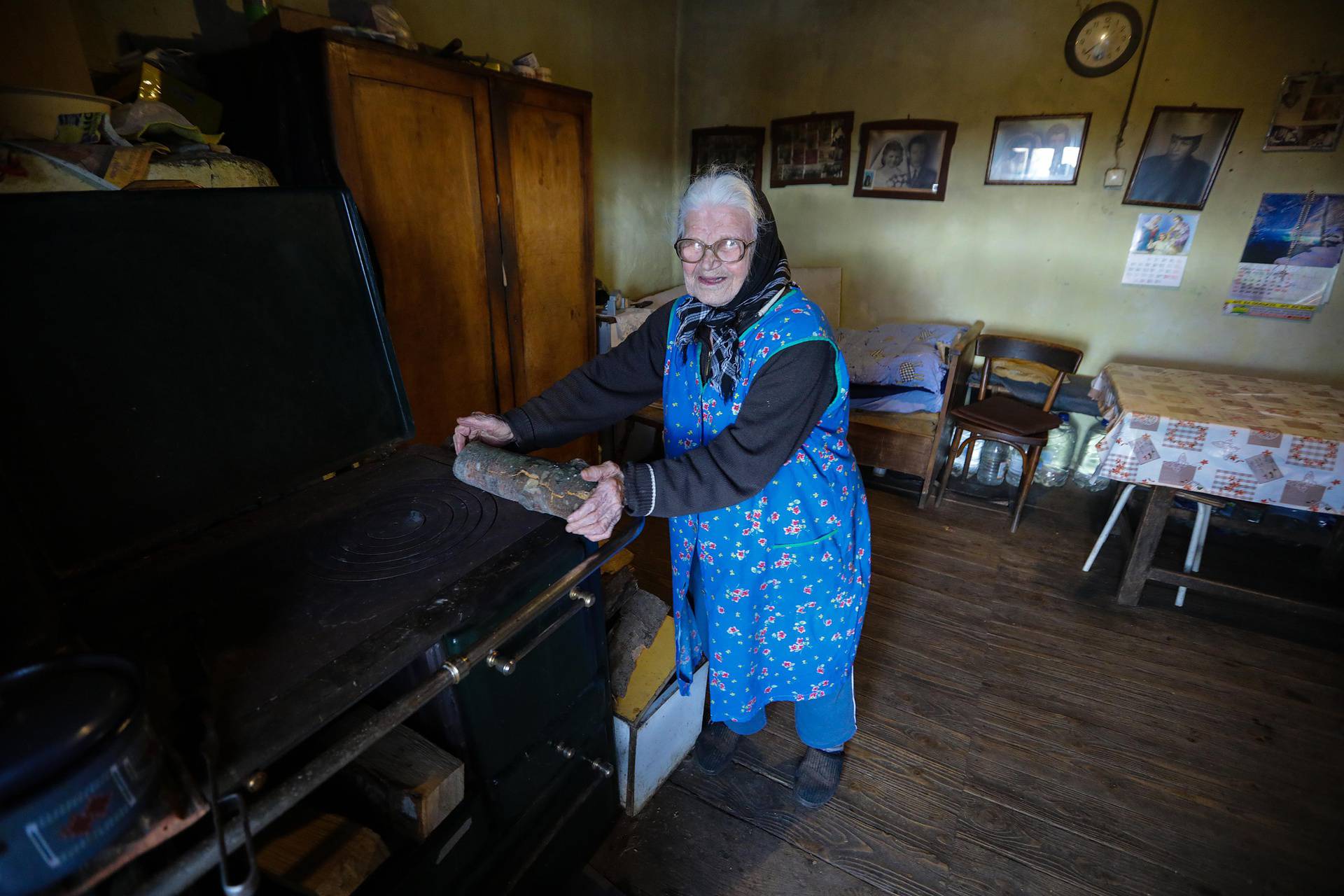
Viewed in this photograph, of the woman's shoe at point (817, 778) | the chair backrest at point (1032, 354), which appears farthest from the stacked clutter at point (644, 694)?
the chair backrest at point (1032, 354)

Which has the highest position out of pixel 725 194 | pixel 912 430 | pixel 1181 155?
pixel 1181 155

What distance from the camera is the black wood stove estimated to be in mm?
687

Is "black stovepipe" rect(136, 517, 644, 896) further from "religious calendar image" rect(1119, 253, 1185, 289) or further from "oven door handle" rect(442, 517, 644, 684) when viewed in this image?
"religious calendar image" rect(1119, 253, 1185, 289)

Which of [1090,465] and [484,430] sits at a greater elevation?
[484,430]

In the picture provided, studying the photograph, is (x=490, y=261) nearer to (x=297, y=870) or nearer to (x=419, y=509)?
(x=419, y=509)

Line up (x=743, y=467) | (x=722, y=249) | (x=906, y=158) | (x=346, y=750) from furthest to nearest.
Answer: (x=906, y=158)
(x=722, y=249)
(x=743, y=467)
(x=346, y=750)

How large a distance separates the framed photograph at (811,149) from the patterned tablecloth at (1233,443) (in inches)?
89.7

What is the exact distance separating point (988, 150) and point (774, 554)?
130 inches

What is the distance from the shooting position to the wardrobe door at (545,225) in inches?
92.6

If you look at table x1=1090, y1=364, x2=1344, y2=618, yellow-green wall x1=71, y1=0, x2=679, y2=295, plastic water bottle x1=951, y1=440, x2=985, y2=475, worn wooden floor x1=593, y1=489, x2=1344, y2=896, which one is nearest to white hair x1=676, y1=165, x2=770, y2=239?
worn wooden floor x1=593, y1=489, x2=1344, y2=896

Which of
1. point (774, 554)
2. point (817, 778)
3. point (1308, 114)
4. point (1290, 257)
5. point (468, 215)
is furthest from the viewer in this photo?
point (1290, 257)

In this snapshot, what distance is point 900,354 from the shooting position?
10.8 feet

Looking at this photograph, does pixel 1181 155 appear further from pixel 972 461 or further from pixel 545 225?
pixel 545 225

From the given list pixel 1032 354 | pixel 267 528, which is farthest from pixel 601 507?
pixel 1032 354
